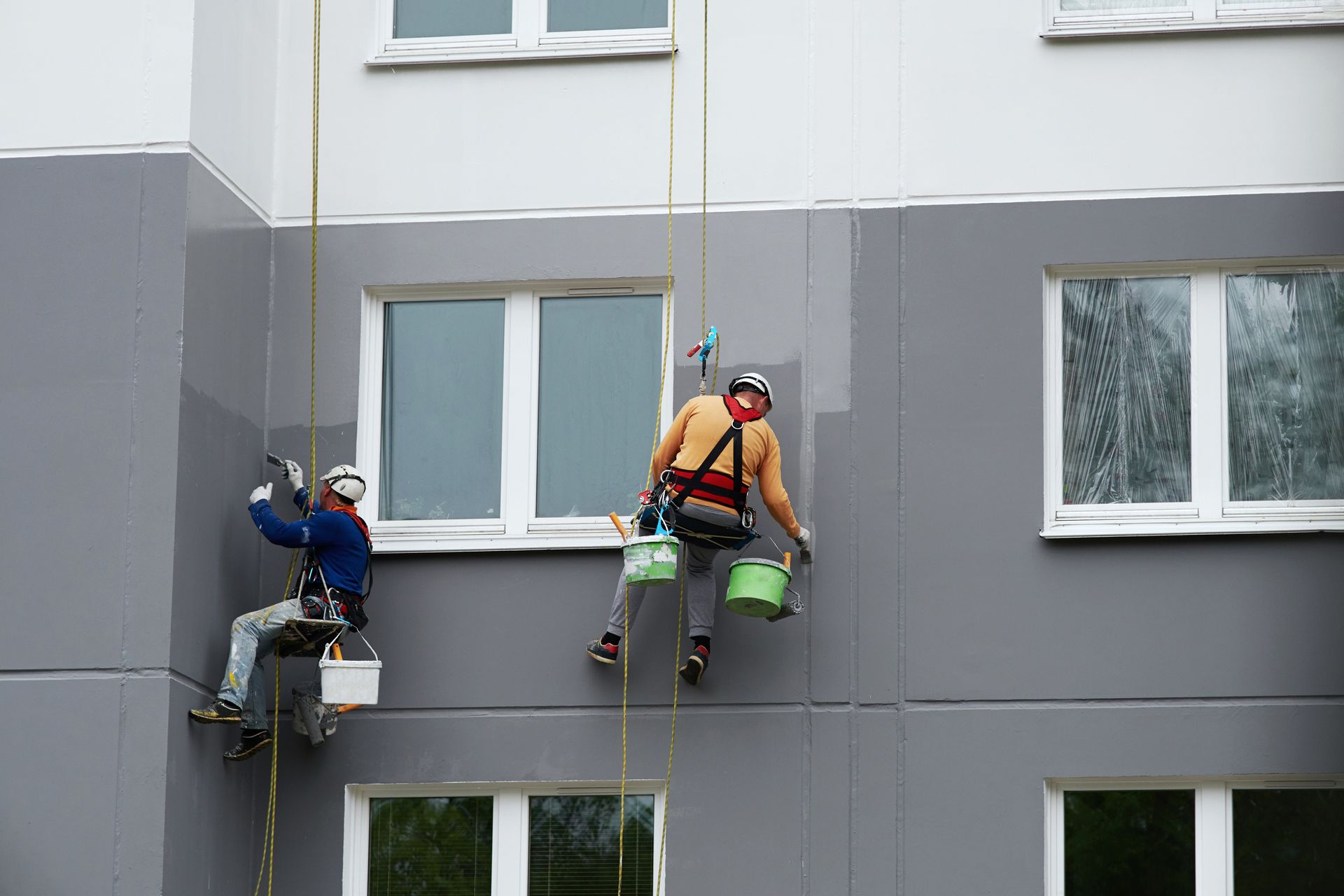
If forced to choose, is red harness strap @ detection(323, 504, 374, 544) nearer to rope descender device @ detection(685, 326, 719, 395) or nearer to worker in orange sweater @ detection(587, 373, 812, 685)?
worker in orange sweater @ detection(587, 373, 812, 685)

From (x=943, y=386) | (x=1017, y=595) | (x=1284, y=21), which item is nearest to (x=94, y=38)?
(x=943, y=386)

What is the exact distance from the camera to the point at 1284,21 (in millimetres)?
12586

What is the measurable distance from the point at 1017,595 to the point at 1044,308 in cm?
167

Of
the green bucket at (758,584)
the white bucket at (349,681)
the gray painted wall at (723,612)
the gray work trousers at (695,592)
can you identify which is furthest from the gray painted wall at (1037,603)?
the white bucket at (349,681)

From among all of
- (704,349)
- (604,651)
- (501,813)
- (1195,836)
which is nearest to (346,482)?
(604,651)

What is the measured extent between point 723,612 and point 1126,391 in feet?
8.52

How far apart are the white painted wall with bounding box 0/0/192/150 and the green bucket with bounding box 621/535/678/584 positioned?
3.38 metres

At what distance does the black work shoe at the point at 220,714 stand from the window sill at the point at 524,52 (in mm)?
4063

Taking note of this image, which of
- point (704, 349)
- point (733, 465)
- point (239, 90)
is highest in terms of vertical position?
point (239, 90)

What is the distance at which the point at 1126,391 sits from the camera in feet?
40.9

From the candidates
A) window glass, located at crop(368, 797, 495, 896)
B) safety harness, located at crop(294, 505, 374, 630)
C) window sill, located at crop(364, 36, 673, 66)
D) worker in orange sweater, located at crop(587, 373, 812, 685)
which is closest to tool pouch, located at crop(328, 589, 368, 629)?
safety harness, located at crop(294, 505, 374, 630)

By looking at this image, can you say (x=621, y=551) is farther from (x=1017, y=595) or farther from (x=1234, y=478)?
→ (x=1234, y=478)

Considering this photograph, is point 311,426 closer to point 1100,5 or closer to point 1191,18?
point 1100,5

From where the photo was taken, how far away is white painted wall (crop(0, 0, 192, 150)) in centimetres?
1214
